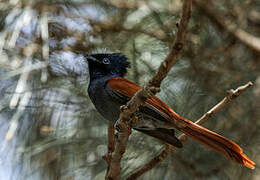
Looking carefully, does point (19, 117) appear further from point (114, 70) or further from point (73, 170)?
point (114, 70)

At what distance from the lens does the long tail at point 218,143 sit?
215 centimetres

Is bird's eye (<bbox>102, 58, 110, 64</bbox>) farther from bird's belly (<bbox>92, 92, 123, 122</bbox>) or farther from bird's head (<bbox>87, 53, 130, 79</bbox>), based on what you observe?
bird's belly (<bbox>92, 92, 123, 122</bbox>)

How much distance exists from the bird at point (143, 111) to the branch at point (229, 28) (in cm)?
82

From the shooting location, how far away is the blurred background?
280 centimetres

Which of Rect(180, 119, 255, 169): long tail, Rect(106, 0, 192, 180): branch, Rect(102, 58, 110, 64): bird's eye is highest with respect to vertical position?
Rect(106, 0, 192, 180): branch

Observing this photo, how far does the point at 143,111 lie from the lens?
254cm

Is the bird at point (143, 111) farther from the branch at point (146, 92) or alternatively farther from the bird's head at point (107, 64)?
the branch at point (146, 92)

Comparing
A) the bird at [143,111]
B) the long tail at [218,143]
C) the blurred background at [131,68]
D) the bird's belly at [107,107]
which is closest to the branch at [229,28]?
the blurred background at [131,68]

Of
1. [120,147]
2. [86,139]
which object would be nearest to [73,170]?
[86,139]

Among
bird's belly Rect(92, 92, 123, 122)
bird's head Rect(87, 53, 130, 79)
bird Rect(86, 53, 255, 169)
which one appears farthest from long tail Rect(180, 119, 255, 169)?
bird's head Rect(87, 53, 130, 79)

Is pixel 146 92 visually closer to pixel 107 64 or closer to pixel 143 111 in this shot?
pixel 143 111

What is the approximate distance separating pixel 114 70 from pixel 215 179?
50.0 inches

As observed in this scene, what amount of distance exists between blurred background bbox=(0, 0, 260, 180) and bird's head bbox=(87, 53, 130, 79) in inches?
3.5

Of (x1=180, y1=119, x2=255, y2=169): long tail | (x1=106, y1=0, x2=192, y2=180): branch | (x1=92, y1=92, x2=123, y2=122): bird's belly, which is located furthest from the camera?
(x1=92, y1=92, x2=123, y2=122): bird's belly
